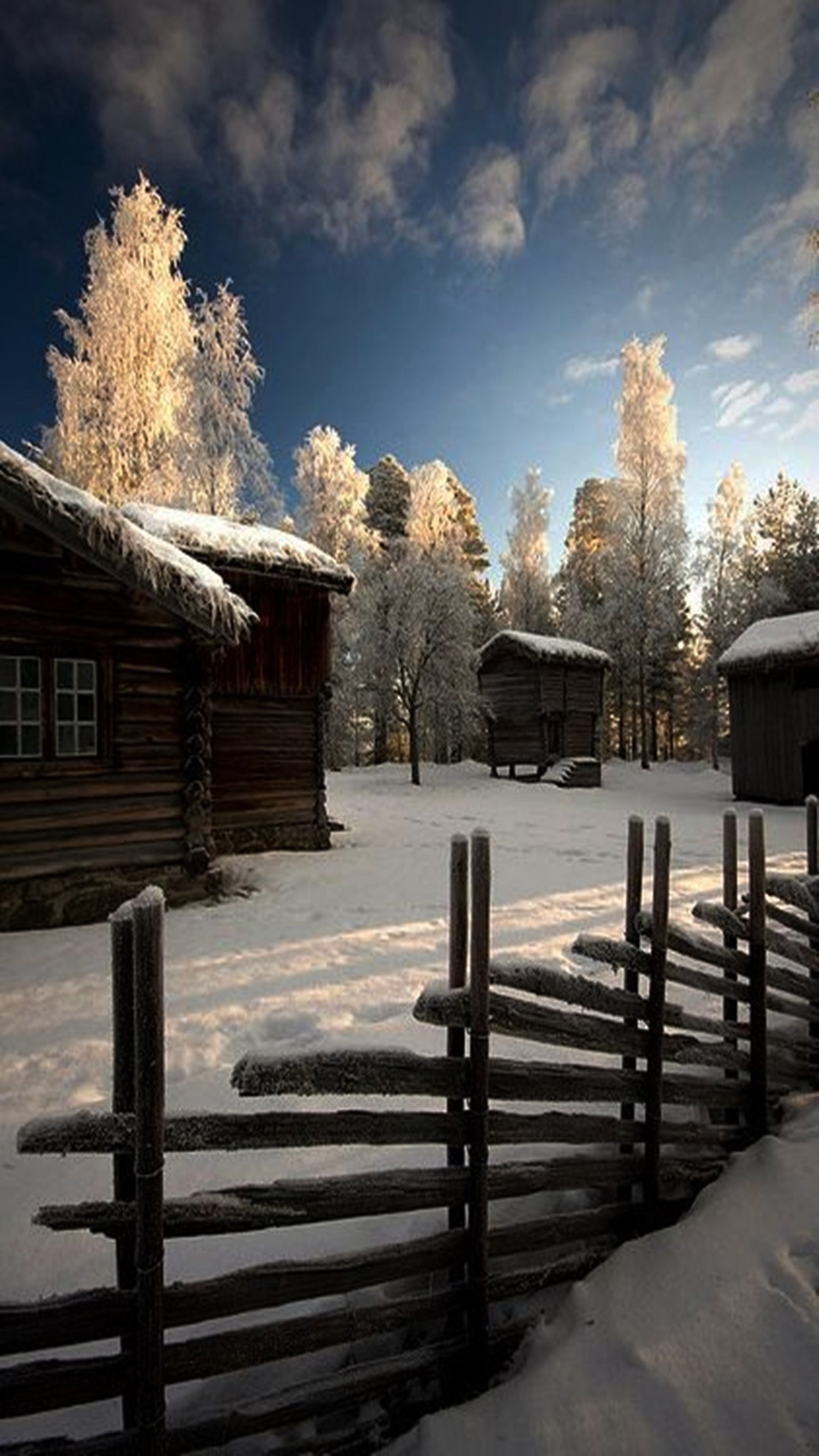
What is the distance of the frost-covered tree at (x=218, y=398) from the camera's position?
758 inches

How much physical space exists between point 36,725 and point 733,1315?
27.7 feet

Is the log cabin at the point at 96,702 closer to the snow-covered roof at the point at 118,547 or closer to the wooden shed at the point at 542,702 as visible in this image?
the snow-covered roof at the point at 118,547

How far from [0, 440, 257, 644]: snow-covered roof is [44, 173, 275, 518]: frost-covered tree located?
1187 centimetres

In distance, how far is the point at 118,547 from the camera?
7672mm

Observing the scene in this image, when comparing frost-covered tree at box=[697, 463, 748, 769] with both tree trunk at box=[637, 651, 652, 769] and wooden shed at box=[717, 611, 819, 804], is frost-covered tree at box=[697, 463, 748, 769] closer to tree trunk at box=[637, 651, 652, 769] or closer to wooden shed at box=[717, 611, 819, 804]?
tree trunk at box=[637, 651, 652, 769]

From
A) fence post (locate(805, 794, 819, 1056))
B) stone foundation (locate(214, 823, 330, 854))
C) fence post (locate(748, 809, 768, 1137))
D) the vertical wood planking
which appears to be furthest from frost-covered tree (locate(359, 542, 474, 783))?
the vertical wood planking

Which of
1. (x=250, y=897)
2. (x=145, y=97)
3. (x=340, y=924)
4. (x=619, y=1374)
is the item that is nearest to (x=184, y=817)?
(x=250, y=897)

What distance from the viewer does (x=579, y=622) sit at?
3559 centimetres

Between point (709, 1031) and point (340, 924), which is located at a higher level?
point (709, 1031)

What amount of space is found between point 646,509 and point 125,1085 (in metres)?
34.1

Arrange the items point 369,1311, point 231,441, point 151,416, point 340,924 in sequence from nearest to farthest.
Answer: point 369,1311
point 340,924
point 151,416
point 231,441

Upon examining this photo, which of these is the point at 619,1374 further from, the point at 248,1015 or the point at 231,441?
the point at 231,441

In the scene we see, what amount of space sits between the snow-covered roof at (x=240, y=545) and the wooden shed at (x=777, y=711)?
13735 millimetres

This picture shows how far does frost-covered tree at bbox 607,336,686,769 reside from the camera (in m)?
30.7
